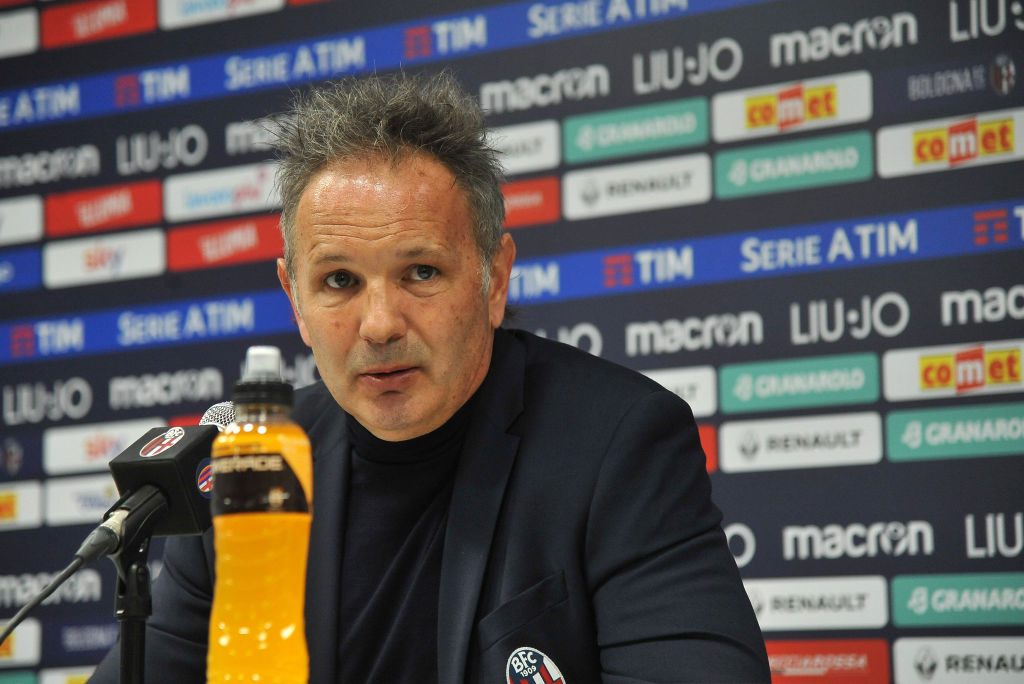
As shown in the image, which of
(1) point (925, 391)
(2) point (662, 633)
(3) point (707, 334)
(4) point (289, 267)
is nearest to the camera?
(2) point (662, 633)

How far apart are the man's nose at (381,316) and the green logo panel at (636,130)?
4.82 ft

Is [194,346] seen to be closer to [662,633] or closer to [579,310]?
[579,310]

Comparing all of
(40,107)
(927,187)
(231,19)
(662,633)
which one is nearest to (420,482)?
(662,633)

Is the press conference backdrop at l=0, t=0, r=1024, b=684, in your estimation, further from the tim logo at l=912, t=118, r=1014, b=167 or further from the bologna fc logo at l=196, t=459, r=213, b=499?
the bologna fc logo at l=196, t=459, r=213, b=499

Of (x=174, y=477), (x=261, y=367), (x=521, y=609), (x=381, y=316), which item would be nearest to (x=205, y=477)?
(x=174, y=477)

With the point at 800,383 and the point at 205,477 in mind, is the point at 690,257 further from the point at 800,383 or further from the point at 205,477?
the point at 205,477

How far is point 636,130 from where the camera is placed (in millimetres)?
3020

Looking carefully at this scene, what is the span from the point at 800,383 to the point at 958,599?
0.61 metres

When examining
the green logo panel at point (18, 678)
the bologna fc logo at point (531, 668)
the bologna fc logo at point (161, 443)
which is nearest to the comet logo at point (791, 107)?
the bologna fc logo at point (531, 668)

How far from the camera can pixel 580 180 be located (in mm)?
3066

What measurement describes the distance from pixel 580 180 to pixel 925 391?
41.0 inches

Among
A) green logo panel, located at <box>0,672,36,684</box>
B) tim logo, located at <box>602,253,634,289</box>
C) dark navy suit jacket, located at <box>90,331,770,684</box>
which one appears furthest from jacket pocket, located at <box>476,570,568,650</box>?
green logo panel, located at <box>0,672,36,684</box>

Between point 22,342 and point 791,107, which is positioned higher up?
point 791,107

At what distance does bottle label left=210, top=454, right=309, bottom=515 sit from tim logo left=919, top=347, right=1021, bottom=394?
6.67ft
